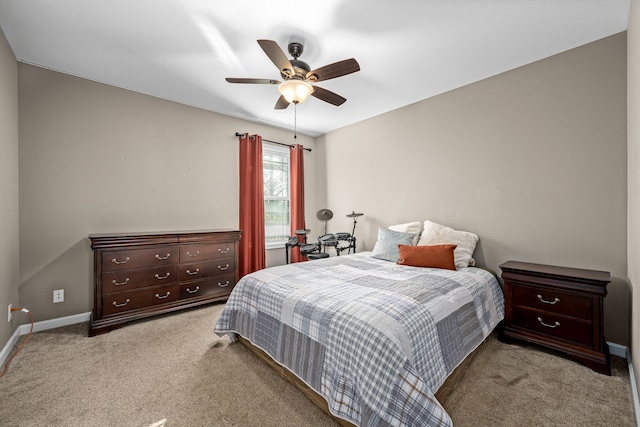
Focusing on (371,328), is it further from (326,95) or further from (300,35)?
(300,35)

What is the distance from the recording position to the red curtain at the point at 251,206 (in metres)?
4.01

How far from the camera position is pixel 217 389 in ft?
5.78

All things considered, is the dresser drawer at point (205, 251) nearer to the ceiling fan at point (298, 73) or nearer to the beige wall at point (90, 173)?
the beige wall at point (90, 173)

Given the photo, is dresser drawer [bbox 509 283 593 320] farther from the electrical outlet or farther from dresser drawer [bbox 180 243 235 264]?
the electrical outlet

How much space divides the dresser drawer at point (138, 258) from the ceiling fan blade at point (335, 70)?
2.32 metres

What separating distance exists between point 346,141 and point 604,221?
3.24 m

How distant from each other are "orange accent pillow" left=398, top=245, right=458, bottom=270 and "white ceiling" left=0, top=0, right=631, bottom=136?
183cm

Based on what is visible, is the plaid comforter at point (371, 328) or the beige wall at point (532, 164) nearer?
the plaid comforter at point (371, 328)

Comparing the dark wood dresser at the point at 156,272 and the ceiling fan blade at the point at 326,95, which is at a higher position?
the ceiling fan blade at the point at 326,95

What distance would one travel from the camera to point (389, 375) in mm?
1258

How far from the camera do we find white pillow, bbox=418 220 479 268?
110 inches

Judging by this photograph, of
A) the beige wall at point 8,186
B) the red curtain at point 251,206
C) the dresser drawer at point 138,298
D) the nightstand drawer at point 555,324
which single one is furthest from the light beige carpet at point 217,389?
the red curtain at point 251,206

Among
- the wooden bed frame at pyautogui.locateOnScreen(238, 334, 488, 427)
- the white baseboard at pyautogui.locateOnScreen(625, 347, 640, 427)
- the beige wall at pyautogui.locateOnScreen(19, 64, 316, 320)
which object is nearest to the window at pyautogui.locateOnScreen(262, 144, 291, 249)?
the beige wall at pyautogui.locateOnScreen(19, 64, 316, 320)

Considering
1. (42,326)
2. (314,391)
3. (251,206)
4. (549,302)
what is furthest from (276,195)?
(549,302)
